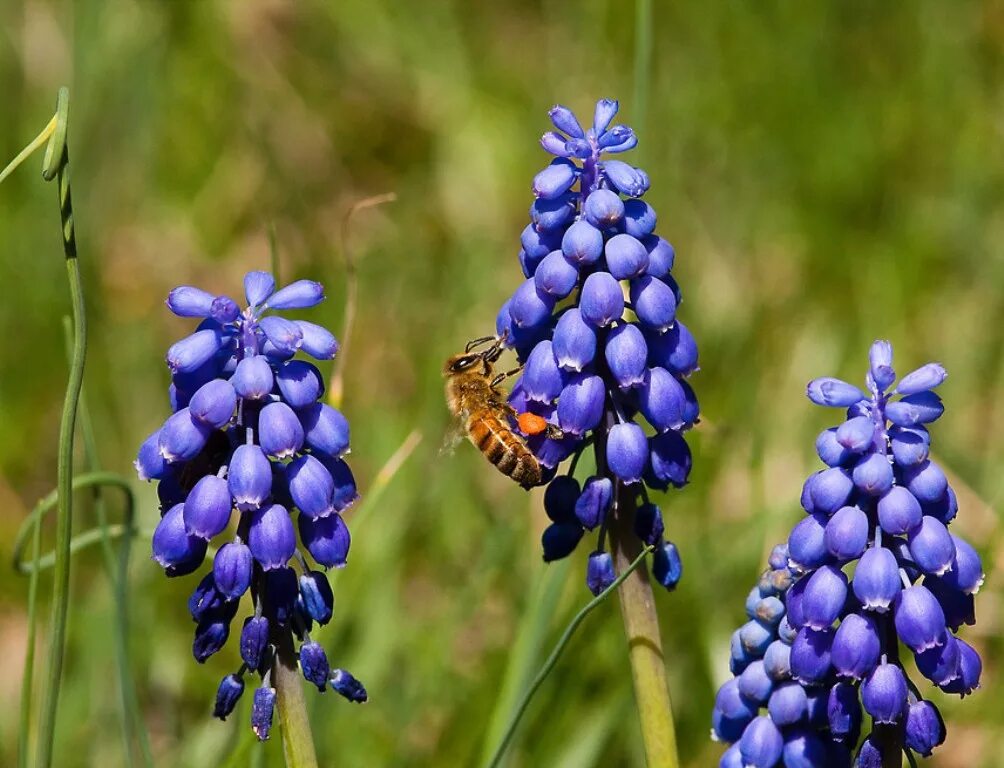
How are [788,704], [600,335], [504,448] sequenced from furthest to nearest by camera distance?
1. [504,448]
2. [788,704]
3. [600,335]

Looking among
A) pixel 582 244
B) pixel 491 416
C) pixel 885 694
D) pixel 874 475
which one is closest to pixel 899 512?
pixel 874 475

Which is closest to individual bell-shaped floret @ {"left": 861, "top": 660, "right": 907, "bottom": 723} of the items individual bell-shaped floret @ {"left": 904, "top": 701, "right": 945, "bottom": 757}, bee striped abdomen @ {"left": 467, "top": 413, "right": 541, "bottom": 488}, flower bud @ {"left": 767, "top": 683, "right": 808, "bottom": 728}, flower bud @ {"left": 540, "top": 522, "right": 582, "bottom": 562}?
individual bell-shaped floret @ {"left": 904, "top": 701, "right": 945, "bottom": 757}

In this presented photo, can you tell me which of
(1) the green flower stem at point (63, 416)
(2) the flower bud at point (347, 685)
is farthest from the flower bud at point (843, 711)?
(1) the green flower stem at point (63, 416)

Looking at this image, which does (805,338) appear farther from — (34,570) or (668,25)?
(34,570)

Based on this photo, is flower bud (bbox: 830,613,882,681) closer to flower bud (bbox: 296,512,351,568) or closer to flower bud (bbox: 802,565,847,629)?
flower bud (bbox: 802,565,847,629)

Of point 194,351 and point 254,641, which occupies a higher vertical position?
point 194,351

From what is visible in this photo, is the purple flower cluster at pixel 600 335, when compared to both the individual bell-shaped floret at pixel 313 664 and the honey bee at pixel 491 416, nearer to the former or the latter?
the honey bee at pixel 491 416

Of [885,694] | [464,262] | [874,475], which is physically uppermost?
[464,262]

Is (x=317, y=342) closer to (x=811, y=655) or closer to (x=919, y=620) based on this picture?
(x=811, y=655)
